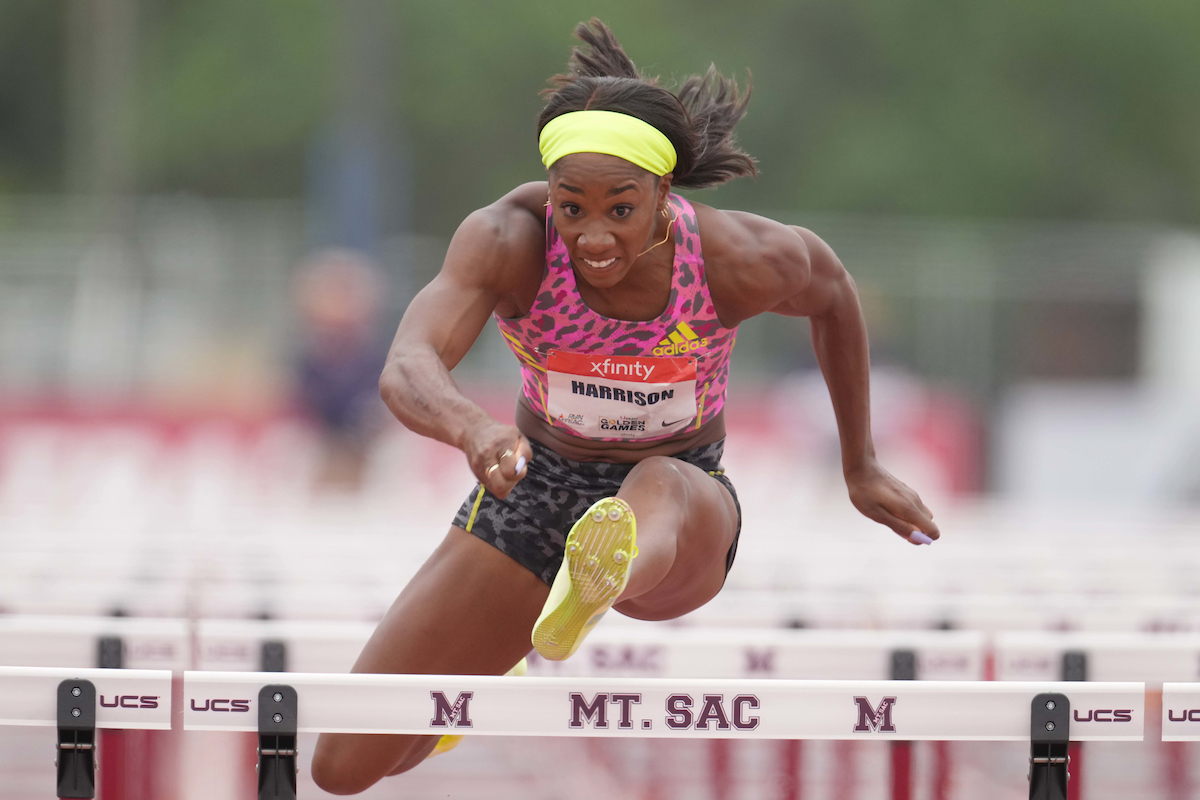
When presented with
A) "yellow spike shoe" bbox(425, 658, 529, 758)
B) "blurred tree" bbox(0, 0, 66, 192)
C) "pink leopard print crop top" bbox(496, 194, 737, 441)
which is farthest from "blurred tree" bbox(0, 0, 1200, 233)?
"pink leopard print crop top" bbox(496, 194, 737, 441)

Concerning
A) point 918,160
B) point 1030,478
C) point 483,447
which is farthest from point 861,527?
point 918,160

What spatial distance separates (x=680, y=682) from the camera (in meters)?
3.05

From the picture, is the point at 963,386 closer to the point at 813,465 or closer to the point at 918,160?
the point at 813,465

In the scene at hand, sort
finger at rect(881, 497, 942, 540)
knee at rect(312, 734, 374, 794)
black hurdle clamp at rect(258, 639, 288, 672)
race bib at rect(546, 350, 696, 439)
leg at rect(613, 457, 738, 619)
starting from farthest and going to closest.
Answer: black hurdle clamp at rect(258, 639, 288, 672), finger at rect(881, 497, 942, 540), knee at rect(312, 734, 374, 794), race bib at rect(546, 350, 696, 439), leg at rect(613, 457, 738, 619)

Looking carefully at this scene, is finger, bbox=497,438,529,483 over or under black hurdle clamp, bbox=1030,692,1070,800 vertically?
over

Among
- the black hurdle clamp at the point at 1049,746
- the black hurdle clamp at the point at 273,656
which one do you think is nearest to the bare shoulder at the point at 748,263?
the black hurdle clamp at the point at 1049,746

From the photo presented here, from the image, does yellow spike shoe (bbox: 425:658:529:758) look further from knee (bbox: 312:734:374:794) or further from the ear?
the ear

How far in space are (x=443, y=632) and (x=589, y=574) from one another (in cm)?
70

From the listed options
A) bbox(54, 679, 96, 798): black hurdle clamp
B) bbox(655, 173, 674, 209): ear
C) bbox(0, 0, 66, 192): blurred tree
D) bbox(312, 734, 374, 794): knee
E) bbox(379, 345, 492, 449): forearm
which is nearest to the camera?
bbox(379, 345, 492, 449): forearm

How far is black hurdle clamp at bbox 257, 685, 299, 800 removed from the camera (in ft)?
10.1

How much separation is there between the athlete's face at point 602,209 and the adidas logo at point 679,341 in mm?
251

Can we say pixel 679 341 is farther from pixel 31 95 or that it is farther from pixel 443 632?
pixel 31 95

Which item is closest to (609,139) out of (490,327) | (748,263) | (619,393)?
(748,263)

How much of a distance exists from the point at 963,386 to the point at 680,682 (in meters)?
11.6
